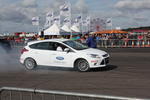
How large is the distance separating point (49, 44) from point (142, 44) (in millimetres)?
20198

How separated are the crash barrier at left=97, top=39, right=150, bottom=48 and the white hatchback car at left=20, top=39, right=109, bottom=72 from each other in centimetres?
1925

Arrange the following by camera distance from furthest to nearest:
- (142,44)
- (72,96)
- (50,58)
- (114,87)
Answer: (142,44) < (50,58) < (114,87) < (72,96)

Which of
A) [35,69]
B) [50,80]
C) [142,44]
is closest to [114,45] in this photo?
[142,44]

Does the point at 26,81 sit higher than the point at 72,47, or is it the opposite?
the point at 72,47

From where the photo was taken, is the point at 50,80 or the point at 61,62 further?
the point at 61,62

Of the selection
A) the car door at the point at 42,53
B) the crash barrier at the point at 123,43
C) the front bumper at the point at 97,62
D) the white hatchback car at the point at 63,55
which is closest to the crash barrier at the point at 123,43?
the crash barrier at the point at 123,43

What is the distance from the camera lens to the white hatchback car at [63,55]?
463 inches

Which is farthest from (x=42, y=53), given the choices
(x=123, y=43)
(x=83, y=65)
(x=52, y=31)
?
(x=123, y=43)

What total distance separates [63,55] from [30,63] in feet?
6.18

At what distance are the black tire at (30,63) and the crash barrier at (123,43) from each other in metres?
20.2

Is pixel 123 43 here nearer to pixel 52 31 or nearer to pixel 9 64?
pixel 52 31

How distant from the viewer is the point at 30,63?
12.9m

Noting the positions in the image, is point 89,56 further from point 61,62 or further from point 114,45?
point 114,45

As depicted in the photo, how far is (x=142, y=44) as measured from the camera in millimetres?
30734
